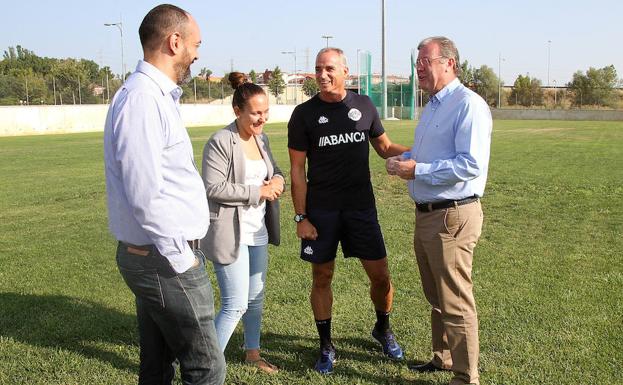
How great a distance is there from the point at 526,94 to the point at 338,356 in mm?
70992

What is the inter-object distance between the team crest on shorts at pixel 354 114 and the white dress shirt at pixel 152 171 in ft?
6.16

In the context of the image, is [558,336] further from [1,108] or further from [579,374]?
[1,108]

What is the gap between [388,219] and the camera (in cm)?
929

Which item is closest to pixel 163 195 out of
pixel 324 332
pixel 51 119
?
pixel 324 332

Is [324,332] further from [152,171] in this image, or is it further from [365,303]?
[152,171]

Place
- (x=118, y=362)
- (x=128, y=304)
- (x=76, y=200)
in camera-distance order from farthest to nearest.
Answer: (x=76, y=200) → (x=128, y=304) → (x=118, y=362)

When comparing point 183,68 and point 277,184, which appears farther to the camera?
point 277,184

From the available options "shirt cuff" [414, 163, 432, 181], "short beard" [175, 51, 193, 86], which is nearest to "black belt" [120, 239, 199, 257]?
"short beard" [175, 51, 193, 86]

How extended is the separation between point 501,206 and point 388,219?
223 centimetres

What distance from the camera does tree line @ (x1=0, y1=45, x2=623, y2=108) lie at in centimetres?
4934

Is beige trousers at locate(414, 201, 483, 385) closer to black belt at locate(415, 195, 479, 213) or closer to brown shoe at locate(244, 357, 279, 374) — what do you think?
black belt at locate(415, 195, 479, 213)

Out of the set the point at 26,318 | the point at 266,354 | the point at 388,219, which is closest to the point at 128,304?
the point at 26,318

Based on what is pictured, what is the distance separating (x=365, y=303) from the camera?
5.54m

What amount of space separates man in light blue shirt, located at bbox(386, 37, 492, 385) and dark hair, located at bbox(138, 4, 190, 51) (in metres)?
1.57
